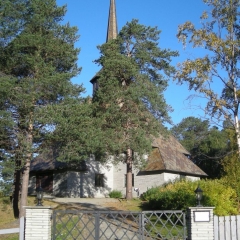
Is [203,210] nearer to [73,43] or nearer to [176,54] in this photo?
[73,43]

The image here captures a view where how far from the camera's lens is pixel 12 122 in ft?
58.3

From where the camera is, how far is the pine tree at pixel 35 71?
719 inches

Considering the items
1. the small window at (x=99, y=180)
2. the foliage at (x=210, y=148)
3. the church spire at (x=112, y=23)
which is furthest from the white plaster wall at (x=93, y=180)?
the church spire at (x=112, y=23)

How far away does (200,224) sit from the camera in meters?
11.0

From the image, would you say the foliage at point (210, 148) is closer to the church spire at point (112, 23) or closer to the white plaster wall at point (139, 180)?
the white plaster wall at point (139, 180)

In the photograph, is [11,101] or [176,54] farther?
[176,54]

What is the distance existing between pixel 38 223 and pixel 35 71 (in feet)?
34.6

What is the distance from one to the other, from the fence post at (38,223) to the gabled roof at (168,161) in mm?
21563

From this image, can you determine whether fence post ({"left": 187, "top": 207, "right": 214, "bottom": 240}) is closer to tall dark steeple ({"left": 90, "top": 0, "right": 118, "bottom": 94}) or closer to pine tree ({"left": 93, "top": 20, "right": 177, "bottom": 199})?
pine tree ({"left": 93, "top": 20, "right": 177, "bottom": 199})

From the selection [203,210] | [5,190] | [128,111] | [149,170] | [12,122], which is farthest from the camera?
[149,170]

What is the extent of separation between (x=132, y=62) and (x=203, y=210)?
18.4 m

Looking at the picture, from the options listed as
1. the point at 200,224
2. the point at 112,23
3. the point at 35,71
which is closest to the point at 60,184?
the point at 35,71

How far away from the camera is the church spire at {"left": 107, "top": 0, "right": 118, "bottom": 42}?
43.0 m

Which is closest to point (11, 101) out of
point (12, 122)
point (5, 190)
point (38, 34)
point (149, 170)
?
point (12, 122)
